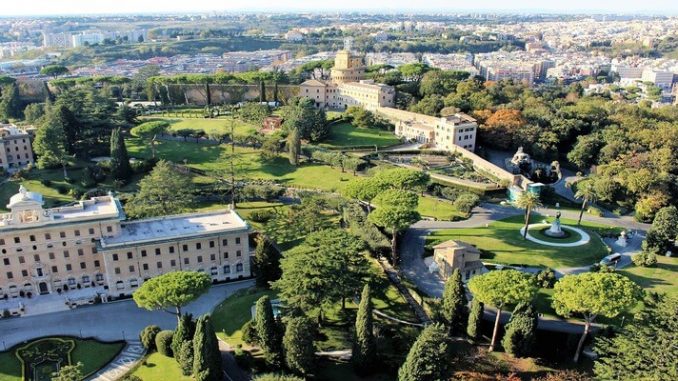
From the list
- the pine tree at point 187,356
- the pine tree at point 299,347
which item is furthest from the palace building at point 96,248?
the pine tree at point 299,347

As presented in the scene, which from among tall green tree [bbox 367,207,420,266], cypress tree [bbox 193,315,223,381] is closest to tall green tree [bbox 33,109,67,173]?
tall green tree [bbox 367,207,420,266]

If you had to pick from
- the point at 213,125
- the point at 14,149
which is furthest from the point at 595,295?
the point at 14,149

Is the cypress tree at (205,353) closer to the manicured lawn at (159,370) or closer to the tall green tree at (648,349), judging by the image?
the manicured lawn at (159,370)

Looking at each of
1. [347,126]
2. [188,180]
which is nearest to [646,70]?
[347,126]

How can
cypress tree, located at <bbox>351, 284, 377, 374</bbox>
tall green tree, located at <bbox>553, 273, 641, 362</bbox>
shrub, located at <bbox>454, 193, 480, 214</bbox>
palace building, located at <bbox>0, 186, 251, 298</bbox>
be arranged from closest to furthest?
cypress tree, located at <bbox>351, 284, 377, 374</bbox> < tall green tree, located at <bbox>553, 273, 641, 362</bbox> < palace building, located at <bbox>0, 186, 251, 298</bbox> < shrub, located at <bbox>454, 193, 480, 214</bbox>

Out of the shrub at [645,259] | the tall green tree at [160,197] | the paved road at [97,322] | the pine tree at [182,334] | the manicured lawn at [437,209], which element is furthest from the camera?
the manicured lawn at [437,209]

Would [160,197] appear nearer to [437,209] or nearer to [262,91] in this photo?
[437,209]

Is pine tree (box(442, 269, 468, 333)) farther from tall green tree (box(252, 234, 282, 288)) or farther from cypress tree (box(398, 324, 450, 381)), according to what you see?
tall green tree (box(252, 234, 282, 288))
